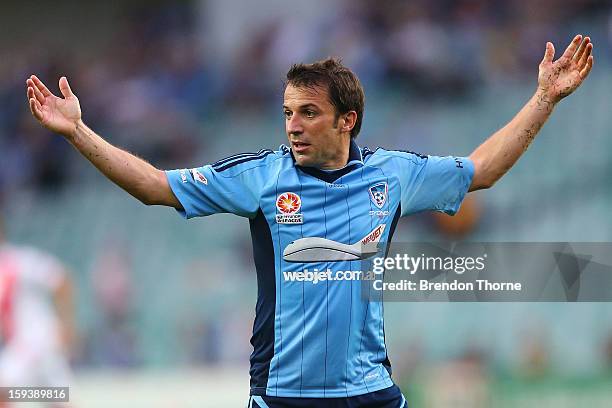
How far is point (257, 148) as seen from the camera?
1420 centimetres

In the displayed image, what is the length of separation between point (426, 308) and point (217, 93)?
4330mm

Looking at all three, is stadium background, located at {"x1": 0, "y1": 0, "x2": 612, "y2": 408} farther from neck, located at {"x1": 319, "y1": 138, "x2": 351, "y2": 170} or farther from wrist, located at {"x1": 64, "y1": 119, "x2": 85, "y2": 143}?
wrist, located at {"x1": 64, "y1": 119, "x2": 85, "y2": 143}

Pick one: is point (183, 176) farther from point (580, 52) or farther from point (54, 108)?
point (580, 52)

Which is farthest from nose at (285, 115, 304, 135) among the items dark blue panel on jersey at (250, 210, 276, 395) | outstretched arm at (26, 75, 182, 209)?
outstretched arm at (26, 75, 182, 209)

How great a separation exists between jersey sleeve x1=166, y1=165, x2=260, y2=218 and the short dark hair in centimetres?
49

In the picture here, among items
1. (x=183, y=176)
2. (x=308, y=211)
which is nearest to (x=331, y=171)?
(x=308, y=211)

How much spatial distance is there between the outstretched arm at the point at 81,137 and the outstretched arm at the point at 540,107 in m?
1.57

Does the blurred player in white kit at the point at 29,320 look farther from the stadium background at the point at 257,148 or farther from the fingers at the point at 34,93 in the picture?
the fingers at the point at 34,93

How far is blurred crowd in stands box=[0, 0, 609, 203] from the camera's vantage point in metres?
13.4

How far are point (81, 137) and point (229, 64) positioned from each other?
1003cm

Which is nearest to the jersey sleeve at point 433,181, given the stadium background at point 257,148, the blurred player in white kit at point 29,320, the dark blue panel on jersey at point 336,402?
the dark blue panel on jersey at point 336,402

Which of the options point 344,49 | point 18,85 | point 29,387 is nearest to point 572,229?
point 344,49

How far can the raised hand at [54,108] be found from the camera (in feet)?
16.0

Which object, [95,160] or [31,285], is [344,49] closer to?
[31,285]
